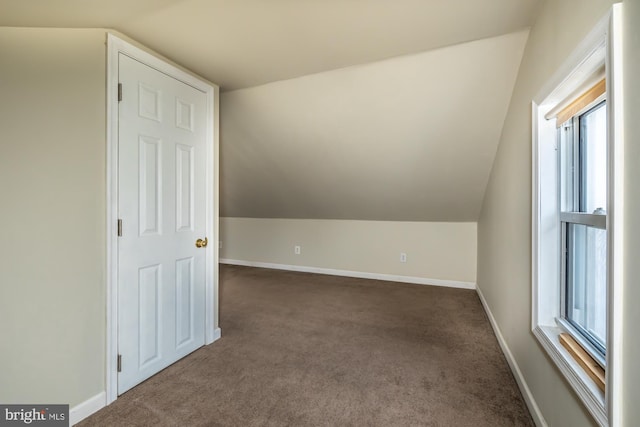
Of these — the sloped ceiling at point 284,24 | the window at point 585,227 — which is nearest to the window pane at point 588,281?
the window at point 585,227

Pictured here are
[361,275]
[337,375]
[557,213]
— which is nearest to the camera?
[557,213]

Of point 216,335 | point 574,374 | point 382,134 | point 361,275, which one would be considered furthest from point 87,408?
point 361,275

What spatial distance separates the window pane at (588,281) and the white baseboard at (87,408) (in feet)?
8.00

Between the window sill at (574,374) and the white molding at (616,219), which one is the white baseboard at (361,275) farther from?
the white molding at (616,219)

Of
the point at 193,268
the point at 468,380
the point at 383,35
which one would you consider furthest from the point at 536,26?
the point at 193,268

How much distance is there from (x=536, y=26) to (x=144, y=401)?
10.2 ft

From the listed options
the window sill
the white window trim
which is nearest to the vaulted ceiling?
the white window trim

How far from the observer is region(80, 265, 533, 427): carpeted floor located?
1.64 metres

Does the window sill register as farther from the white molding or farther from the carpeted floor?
the carpeted floor

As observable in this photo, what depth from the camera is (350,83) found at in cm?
251

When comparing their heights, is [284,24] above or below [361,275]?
above

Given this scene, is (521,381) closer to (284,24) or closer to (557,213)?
(557,213)

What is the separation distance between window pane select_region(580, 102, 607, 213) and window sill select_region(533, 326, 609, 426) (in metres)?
0.61

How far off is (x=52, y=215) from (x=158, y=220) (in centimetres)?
56
